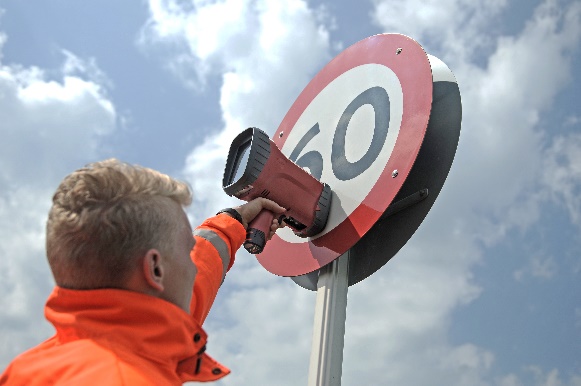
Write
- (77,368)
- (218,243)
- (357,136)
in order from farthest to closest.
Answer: (357,136), (218,243), (77,368)

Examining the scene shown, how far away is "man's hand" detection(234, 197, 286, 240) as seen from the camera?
211cm

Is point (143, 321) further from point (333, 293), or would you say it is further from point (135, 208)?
point (333, 293)

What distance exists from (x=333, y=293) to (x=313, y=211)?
12.3 inches

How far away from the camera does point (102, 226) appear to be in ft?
3.53

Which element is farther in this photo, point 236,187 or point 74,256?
point 236,187

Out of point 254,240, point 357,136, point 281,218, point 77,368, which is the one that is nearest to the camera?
point 77,368

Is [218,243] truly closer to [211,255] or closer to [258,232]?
[211,255]

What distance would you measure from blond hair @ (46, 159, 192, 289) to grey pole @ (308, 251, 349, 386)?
1.13 metres

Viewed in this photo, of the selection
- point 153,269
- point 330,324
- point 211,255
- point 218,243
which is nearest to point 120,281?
point 153,269

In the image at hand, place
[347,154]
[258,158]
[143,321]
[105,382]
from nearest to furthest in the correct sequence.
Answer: [105,382] < [143,321] < [258,158] < [347,154]

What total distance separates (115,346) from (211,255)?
0.76 meters

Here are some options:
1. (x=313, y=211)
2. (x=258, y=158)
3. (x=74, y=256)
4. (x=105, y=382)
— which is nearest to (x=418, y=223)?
(x=313, y=211)

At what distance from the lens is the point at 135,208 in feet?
3.64

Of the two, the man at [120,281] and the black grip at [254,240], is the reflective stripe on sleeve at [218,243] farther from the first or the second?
the man at [120,281]
